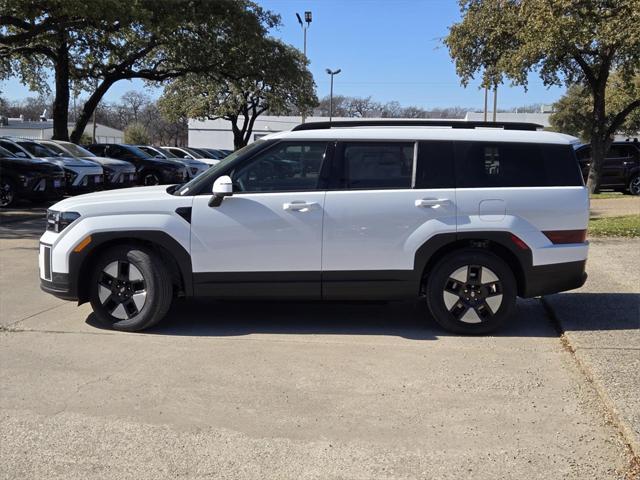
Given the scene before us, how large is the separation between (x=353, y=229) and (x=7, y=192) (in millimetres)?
11954

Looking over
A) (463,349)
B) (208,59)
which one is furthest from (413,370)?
(208,59)

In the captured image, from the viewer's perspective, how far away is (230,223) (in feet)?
17.8

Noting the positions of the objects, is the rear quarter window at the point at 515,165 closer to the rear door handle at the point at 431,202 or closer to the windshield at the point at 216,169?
the rear door handle at the point at 431,202

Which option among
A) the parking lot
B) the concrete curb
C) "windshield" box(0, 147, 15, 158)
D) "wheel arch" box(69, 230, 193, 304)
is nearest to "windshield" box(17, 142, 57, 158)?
"windshield" box(0, 147, 15, 158)

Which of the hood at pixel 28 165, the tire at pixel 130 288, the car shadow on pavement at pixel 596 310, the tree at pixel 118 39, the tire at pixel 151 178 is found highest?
the tree at pixel 118 39

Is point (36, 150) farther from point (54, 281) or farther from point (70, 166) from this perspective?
point (54, 281)

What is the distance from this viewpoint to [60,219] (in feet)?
18.4

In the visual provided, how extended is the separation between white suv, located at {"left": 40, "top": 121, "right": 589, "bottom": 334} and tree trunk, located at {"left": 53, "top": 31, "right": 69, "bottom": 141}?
22.3 meters

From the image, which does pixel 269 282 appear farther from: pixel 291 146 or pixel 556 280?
pixel 556 280

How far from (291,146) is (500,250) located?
2084 millimetres

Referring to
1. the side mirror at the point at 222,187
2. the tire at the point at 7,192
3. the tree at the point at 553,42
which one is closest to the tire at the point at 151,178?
the tire at the point at 7,192

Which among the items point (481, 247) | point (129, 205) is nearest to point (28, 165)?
point (129, 205)

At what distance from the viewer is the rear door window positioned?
18.1 ft

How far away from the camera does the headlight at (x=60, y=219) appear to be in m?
5.57
